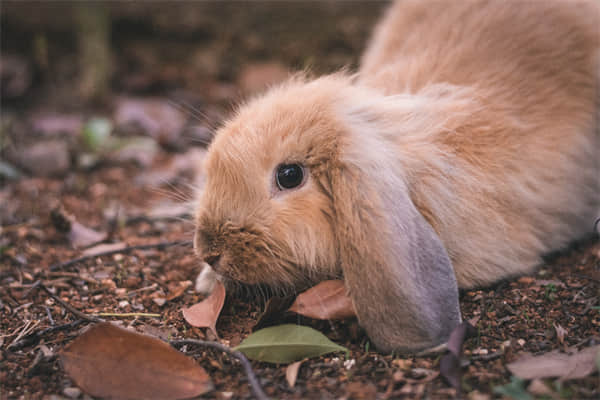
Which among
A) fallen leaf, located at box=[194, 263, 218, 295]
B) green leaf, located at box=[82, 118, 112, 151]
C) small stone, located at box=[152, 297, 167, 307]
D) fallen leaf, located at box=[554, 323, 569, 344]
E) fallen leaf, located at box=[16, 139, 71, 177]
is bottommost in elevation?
fallen leaf, located at box=[554, 323, 569, 344]

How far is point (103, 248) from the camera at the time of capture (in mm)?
3611

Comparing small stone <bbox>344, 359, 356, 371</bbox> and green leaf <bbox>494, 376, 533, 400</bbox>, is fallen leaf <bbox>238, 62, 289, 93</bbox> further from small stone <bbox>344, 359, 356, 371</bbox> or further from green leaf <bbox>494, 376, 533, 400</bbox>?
green leaf <bbox>494, 376, 533, 400</bbox>

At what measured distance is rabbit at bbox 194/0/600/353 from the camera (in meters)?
2.46

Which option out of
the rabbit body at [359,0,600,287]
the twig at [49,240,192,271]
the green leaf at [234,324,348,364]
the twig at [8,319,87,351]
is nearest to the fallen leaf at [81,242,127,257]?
the twig at [49,240,192,271]

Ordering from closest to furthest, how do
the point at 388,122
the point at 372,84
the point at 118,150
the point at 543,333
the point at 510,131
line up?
the point at 543,333 → the point at 388,122 → the point at 510,131 → the point at 372,84 → the point at 118,150

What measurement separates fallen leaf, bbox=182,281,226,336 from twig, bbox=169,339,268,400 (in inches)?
6.4

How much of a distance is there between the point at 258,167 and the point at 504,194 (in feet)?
4.51

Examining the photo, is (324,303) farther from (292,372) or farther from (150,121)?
(150,121)

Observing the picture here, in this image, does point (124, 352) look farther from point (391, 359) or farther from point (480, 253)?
point (480, 253)

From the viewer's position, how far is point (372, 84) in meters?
3.61

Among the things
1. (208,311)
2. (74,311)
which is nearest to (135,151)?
(74,311)

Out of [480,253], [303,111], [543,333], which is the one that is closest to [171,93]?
[303,111]

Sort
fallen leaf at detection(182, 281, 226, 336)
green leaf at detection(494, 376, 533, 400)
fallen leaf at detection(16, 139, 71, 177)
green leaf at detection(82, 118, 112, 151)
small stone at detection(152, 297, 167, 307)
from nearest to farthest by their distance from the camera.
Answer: green leaf at detection(494, 376, 533, 400) → fallen leaf at detection(182, 281, 226, 336) → small stone at detection(152, 297, 167, 307) → fallen leaf at detection(16, 139, 71, 177) → green leaf at detection(82, 118, 112, 151)

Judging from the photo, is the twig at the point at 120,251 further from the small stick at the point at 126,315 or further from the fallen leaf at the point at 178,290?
the small stick at the point at 126,315
